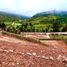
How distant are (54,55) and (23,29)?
9336 cm

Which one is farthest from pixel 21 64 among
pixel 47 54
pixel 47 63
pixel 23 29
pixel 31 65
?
pixel 23 29

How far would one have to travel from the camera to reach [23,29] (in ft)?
348

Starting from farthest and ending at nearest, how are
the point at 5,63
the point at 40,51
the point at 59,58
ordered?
1. the point at 40,51
2. the point at 59,58
3. the point at 5,63

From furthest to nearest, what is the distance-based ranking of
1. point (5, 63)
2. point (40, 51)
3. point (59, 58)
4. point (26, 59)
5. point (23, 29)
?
point (23, 29) < point (40, 51) < point (59, 58) < point (26, 59) < point (5, 63)

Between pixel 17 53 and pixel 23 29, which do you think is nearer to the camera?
pixel 17 53

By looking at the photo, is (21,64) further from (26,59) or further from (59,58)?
(59,58)

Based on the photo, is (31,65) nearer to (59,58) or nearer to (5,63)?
(5,63)

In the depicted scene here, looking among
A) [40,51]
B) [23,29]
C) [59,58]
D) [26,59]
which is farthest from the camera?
[23,29]

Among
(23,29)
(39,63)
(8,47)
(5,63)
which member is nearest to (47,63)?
(39,63)

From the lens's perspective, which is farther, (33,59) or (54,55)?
(54,55)

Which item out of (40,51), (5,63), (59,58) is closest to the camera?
(5,63)

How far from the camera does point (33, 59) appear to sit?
11578mm

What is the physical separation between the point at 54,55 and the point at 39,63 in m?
1.87

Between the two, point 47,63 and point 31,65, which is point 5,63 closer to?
point 31,65
